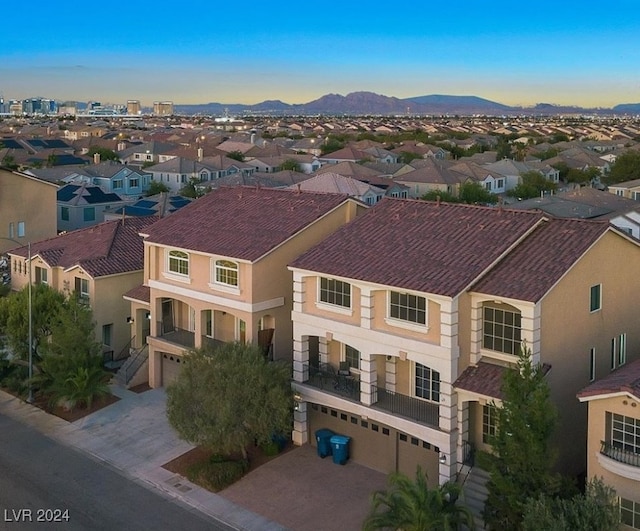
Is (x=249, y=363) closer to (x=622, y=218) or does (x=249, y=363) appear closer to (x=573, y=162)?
(x=622, y=218)

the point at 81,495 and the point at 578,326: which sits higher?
the point at 578,326

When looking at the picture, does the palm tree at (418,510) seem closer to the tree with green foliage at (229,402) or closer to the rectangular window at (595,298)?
the tree with green foliage at (229,402)

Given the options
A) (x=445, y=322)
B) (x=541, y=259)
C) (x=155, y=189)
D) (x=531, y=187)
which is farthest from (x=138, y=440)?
(x=531, y=187)

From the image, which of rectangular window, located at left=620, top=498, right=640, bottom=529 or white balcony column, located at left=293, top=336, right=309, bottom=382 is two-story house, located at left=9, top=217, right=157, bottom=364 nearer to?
white balcony column, located at left=293, top=336, right=309, bottom=382

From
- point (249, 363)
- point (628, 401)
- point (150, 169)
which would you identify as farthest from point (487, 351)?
point (150, 169)

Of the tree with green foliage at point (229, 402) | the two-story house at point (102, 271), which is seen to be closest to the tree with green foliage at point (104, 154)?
the two-story house at point (102, 271)

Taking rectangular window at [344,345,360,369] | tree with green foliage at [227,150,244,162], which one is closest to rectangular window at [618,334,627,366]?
rectangular window at [344,345,360,369]
